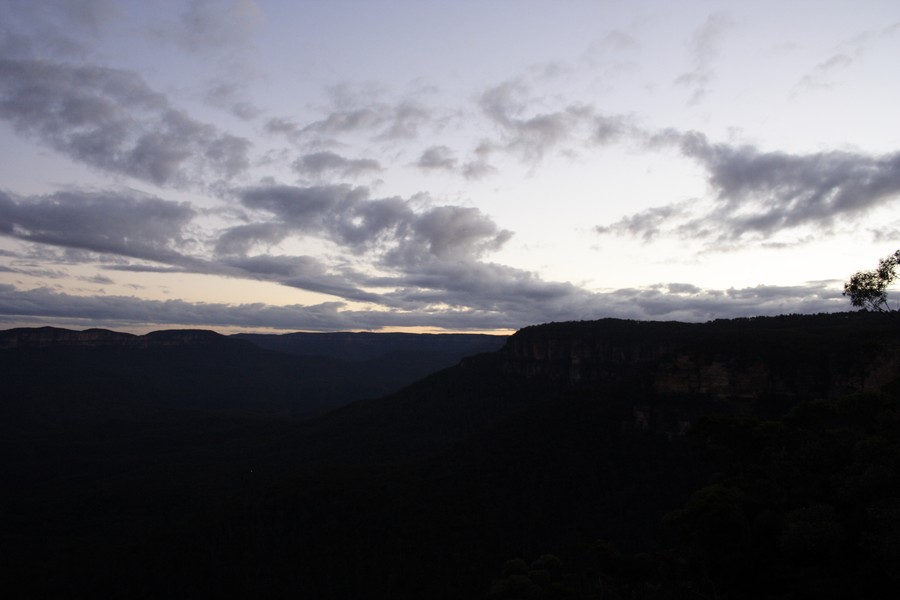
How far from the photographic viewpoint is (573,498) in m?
67.5

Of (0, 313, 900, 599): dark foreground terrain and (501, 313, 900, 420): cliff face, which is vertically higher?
(501, 313, 900, 420): cliff face

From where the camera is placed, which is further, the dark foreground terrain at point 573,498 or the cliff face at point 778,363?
the cliff face at point 778,363

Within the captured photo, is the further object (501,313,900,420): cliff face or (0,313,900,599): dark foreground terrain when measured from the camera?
(501,313,900,420): cliff face

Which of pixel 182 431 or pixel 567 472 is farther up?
pixel 567 472

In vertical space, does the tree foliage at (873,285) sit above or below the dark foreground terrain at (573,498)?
above

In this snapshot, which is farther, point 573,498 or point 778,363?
point 778,363

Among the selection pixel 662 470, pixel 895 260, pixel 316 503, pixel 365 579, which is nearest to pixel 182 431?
pixel 316 503

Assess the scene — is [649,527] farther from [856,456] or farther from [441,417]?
[441,417]

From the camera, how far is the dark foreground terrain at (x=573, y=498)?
26469 mm

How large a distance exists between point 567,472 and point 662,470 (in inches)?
465

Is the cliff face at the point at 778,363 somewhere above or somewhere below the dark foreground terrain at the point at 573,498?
above

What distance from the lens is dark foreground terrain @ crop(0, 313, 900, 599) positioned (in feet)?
86.8

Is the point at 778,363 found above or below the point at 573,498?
above

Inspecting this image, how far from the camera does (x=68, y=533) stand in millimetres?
82500
